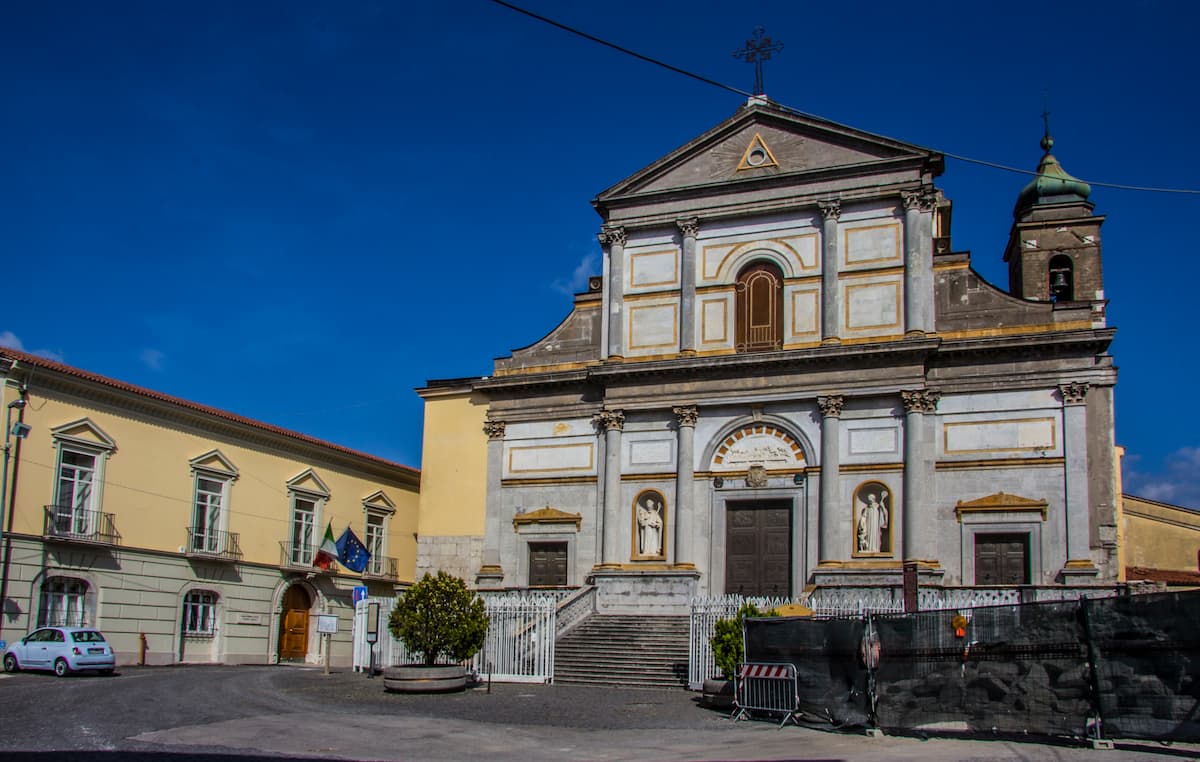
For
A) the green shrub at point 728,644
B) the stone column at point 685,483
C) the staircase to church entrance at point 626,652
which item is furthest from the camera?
the stone column at point 685,483

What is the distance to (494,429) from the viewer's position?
1348 inches

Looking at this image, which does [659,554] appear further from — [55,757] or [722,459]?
[55,757]

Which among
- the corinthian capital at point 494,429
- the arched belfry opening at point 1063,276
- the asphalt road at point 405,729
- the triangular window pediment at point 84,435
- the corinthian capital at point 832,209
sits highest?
the corinthian capital at point 832,209

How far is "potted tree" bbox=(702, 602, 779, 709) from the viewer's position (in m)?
20.3

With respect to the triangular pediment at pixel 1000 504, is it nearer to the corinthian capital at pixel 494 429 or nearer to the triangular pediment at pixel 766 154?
Answer: the triangular pediment at pixel 766 154

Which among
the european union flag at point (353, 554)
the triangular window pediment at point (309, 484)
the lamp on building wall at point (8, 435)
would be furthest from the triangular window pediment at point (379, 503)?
the lamp on building wall at point (8, 435)

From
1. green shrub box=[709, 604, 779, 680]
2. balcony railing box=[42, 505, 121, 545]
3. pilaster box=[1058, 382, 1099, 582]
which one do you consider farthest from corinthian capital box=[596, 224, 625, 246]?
balcony railing box=[42, 505, 121, 545]

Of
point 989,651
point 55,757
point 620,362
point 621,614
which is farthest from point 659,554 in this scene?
point 55,757

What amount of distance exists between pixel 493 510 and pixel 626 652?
26.3ft

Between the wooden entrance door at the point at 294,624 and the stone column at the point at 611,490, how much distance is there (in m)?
11.9

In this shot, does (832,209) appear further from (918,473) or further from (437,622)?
(437,622)

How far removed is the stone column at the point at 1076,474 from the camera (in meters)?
27.5

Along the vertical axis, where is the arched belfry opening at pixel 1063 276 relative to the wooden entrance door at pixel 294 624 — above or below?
above

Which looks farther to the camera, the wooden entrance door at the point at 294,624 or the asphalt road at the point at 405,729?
the wooden entrance door at the point at 294,624
